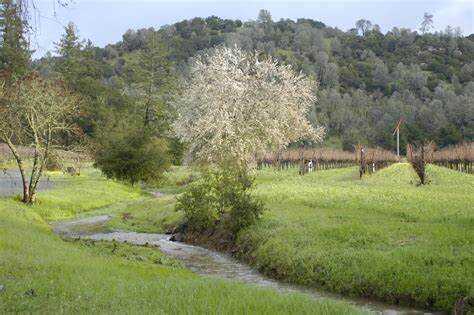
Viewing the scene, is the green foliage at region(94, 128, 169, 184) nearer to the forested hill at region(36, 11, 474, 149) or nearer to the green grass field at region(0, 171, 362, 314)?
the green grass field at region(0, 171, 362, 314)

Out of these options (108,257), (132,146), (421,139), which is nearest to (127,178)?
(132,146)

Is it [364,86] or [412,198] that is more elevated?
[364,86]

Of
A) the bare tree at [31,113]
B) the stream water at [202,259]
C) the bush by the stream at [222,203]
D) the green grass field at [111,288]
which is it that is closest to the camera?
the green grass field at [111,288]

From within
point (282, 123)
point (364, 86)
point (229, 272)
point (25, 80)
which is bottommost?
point (229, 272)

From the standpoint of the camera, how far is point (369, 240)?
69.7 feet

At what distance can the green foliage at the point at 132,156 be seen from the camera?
187 feet

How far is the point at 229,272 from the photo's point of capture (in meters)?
21.8

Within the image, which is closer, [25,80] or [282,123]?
[25,80]

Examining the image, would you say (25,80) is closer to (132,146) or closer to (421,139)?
(132,146)

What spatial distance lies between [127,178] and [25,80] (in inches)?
867

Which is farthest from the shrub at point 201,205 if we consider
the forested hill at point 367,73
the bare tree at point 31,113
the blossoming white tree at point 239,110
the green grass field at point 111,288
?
the forested hill at point 367,73

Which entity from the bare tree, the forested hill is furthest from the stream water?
the forested hill

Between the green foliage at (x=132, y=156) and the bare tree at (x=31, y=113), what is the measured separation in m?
15.6

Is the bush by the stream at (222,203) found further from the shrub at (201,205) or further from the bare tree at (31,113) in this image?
the bare tree at (31,113)
